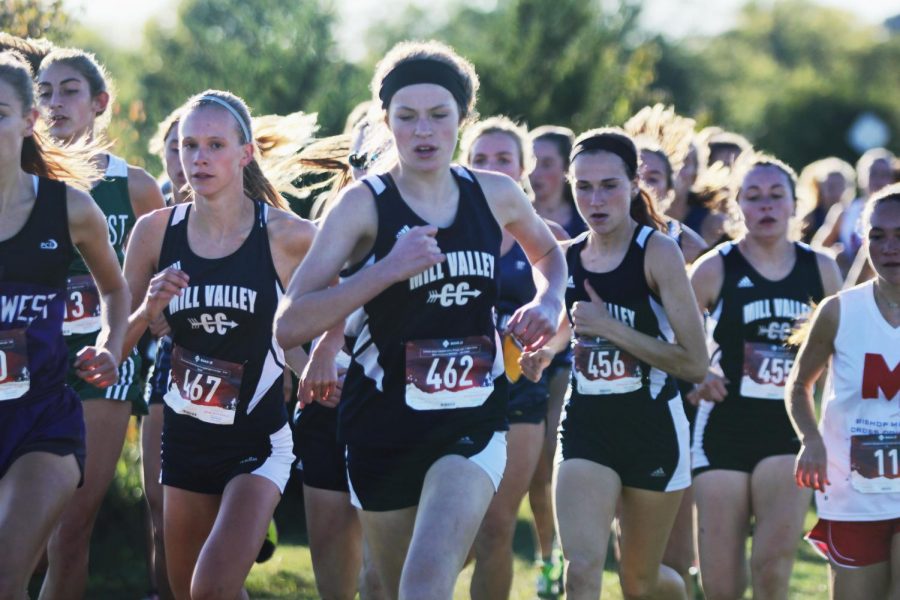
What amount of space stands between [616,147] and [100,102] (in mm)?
2628

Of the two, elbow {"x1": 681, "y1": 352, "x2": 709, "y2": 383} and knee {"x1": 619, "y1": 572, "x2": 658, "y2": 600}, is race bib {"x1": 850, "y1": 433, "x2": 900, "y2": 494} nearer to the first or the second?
elbow {"x1": 681, "y1": 352, "x2": 709, "y2": 383}

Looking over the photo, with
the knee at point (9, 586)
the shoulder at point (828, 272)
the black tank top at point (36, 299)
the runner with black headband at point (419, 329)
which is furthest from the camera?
the shoulder at point (828, 272)

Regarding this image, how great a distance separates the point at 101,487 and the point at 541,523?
2.90 metres

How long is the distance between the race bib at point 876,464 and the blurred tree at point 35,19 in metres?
5.92

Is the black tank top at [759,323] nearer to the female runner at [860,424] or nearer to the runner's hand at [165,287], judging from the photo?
the female runner at [860,424]

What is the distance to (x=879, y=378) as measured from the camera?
5.59 m

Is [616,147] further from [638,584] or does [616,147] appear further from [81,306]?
A: [81,306]

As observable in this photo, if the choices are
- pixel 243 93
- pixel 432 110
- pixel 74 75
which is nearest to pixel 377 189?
pixel 432 110

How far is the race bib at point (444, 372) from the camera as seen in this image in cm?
478

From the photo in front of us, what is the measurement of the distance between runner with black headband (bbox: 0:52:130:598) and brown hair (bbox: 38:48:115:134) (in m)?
1.83

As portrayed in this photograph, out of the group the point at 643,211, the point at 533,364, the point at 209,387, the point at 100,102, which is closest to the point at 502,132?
A: the point at 643,211

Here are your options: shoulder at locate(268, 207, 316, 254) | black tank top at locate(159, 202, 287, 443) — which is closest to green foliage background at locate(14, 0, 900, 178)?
shoulder at locate(268, 207, 316, 254)

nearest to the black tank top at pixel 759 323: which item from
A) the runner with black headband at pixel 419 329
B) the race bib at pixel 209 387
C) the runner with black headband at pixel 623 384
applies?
the runner with black headband at pixel 623 384

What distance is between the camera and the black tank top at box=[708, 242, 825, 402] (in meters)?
6.64
